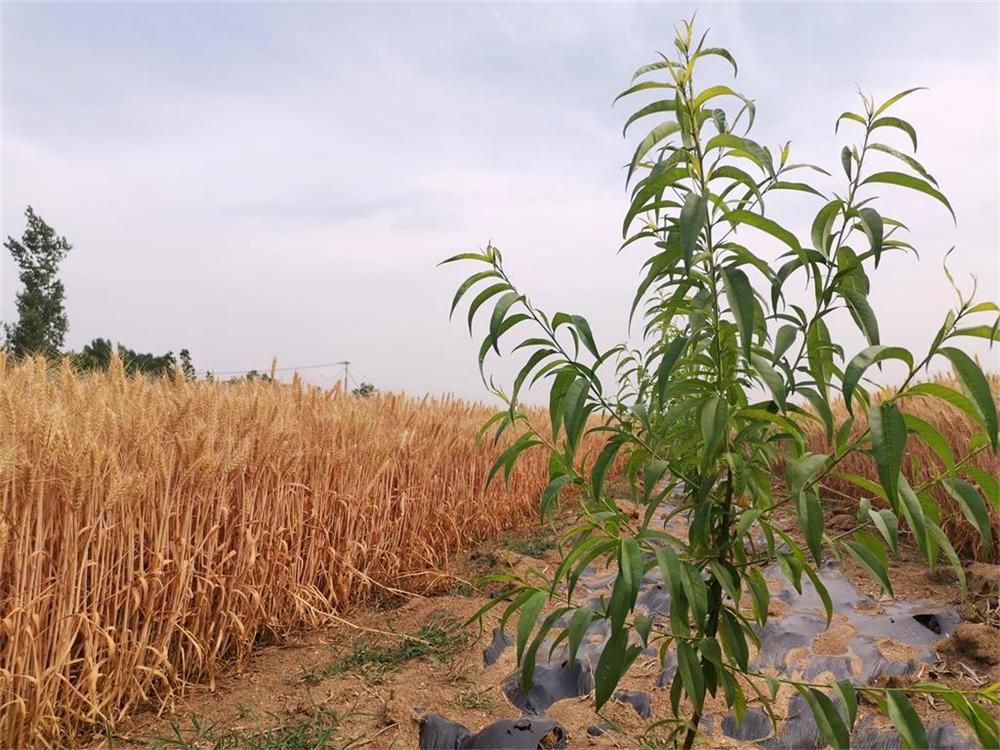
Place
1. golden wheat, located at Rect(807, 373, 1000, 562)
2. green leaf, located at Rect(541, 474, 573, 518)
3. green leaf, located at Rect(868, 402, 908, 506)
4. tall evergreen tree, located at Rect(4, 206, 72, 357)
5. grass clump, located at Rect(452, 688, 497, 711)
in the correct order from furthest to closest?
tall evergreen tree, located at Rect(4, 206, 72, 357), golden wheat, located at Rect(807, 373, 1000, 562), grass clump, located at Rect(452, 688, 497, 711), green leaf, located at Rect(541, 474, 573, 518), green leaf, located at Rect(868, 402, 908, 506)

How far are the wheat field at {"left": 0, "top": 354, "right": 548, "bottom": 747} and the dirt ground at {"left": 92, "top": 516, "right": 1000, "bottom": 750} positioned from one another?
5.4 inches

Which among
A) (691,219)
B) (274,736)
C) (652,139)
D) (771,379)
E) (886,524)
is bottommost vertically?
(274,736)

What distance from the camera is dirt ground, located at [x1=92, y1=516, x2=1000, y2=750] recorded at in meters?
2.51

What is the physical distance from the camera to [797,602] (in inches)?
156

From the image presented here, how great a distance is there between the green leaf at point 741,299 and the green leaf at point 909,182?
34 centimetres

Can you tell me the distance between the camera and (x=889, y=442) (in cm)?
110

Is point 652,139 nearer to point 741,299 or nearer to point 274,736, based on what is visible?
point 741,299

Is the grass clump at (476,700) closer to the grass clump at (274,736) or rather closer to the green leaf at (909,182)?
the grass clump at (274,736)

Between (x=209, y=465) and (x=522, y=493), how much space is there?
368cm

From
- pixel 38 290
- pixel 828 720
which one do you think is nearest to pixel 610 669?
pixel 828 720

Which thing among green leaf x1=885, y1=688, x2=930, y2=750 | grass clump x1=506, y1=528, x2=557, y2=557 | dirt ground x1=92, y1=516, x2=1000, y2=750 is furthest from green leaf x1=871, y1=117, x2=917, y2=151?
grass clump x1=506, y1=528, x2=557, y2=557

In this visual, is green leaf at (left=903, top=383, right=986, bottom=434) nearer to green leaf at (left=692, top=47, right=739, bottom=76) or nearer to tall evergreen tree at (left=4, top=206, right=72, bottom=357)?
green leaf at (left=692, top=47, right=739, bottom=76)

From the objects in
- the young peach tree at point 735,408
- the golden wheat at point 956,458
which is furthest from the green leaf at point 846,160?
the golden wheat at point 956,458

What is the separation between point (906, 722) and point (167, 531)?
2.65 metres
